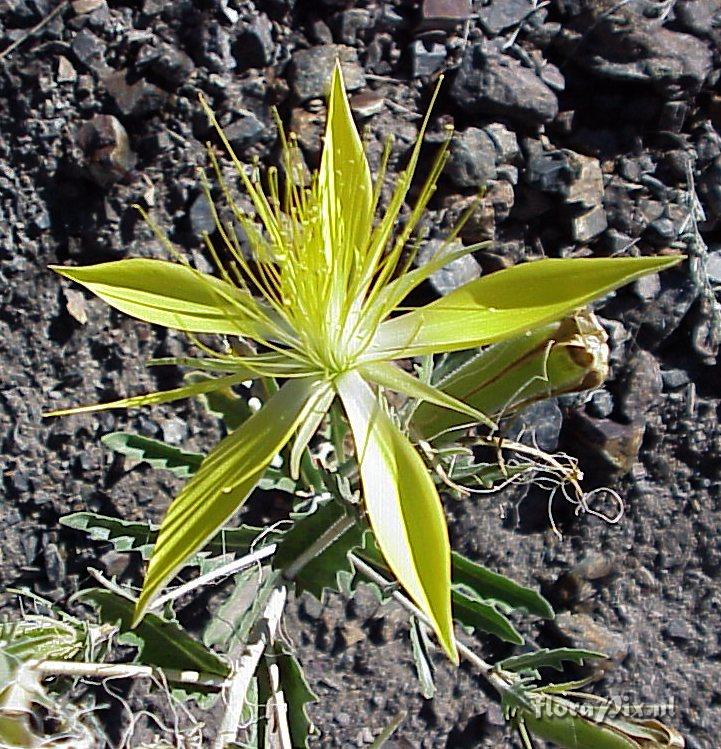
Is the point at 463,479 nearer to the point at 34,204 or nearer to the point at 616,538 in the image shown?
the point at 616,538

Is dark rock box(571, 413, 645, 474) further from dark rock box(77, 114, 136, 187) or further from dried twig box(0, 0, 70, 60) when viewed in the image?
dried twig box(0, 0, 70, 60)

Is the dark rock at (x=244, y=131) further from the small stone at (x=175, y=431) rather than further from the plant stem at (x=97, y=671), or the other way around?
the plant stem at (x=97, y=671)

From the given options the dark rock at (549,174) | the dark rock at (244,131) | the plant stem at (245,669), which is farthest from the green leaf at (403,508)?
the dark rock at (549,174)

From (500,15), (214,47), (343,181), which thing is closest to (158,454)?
(343,181)

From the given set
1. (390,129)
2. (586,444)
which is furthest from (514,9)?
(586,444)

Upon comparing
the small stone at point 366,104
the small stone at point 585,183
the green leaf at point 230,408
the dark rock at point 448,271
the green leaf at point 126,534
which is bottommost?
the green leaf at point 126,534

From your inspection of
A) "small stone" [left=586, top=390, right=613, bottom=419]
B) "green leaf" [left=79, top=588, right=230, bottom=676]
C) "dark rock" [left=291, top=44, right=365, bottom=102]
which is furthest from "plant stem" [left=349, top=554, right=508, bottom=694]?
"dark rock" [left=291, top=44, right=365, bottom=102]
